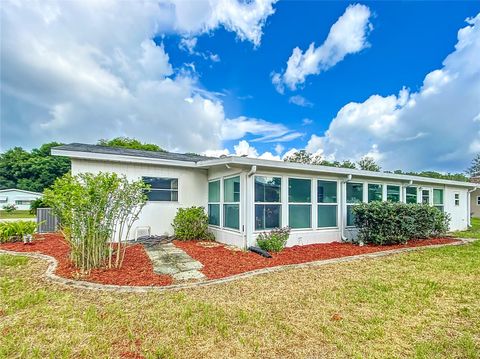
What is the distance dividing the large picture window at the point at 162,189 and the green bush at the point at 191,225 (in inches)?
28.0

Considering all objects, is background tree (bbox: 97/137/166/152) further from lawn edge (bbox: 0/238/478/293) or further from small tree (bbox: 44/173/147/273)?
small tree (bbox: 44/173/147/273)

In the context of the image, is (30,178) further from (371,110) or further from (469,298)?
(469,298)

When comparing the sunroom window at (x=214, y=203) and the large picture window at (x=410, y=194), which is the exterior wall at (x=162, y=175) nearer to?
the sunroom window at (x=214, y=203)

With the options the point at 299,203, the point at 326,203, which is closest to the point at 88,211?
the point at 299,203

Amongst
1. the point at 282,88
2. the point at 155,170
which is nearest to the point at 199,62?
the point at 282,88

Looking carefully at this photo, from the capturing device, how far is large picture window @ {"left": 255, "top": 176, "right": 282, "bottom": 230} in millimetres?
7203

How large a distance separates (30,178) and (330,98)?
42462 millimetres

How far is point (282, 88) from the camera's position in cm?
1524

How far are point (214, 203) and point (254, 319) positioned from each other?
594cm

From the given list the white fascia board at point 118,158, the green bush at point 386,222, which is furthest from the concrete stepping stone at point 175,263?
the green bush at point 386,222

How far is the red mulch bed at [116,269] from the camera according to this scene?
4418 millimetres

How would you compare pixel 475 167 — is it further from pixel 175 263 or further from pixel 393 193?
pixel 175 263

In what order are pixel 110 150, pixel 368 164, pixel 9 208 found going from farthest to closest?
1. pixel 368 164
2. pixel 9 208
3. pixel 110 150

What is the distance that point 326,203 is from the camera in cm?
838
